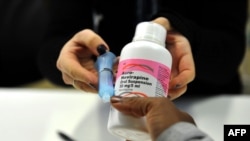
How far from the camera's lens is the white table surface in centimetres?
51

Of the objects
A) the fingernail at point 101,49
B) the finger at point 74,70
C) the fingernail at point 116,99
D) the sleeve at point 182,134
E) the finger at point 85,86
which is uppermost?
the fingernail at point 101,49

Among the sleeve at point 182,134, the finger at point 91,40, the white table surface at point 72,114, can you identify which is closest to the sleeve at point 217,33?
the white table surface at point 72,114

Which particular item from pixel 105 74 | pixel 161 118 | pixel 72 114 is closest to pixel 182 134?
pixel 161 118

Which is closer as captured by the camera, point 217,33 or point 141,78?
point 141,78

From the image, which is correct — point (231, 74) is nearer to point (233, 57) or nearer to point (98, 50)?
point (233, 57)

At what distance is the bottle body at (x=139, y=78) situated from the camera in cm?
32

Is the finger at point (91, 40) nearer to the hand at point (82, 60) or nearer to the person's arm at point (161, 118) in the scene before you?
the hand at point (82, 60)

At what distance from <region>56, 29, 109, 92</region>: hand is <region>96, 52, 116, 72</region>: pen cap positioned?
0.01 meters

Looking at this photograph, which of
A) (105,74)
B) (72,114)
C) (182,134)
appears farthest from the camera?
(72,114)

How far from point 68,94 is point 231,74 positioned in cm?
27

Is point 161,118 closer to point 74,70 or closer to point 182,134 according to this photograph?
point 182,134

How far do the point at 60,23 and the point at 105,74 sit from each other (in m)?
0.25

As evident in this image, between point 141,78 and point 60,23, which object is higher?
point 60,23

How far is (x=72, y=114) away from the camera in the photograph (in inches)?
21.4
